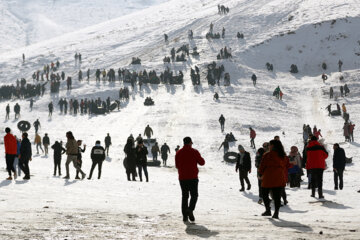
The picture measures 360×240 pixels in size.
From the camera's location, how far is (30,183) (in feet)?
47.7

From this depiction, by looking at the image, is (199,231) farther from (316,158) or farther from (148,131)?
(148,131)

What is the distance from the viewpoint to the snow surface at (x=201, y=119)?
891 cm

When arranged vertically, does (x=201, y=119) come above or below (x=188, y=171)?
above

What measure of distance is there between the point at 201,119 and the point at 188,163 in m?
29.3

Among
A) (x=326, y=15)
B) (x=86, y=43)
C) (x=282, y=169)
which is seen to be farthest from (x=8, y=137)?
(x=86, y=43)

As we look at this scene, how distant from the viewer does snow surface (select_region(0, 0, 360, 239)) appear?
29.2ft

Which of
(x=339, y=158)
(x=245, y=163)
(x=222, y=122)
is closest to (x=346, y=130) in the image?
(x=222, y=122)

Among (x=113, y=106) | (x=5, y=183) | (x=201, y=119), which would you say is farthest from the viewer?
(x=113, y=106)

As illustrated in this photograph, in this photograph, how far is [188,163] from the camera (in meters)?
9.89

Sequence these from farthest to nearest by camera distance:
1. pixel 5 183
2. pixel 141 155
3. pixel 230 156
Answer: pixel 230 156 → pixel 141 155 → pixel 5 183

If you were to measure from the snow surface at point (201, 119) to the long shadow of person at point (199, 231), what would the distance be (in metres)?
0.03

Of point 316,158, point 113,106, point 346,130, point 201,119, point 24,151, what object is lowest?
point 316,158

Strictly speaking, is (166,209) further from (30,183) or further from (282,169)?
(30,183)

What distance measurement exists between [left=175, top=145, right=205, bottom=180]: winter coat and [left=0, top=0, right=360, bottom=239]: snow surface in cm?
79
